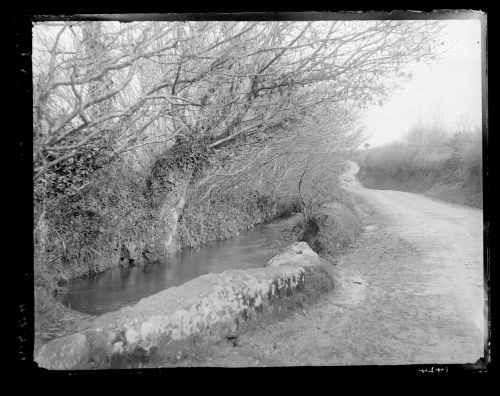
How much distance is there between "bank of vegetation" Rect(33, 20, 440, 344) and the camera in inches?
195

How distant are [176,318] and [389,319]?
280 centimetres

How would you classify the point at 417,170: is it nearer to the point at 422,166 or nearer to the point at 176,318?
the point at 422,166

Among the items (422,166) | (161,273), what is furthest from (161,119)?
(422,166)

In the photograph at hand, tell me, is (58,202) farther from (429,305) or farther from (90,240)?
(429,305)

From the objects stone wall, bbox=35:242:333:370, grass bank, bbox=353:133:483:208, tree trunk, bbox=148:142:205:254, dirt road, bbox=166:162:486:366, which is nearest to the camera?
stone wall, bbox=35:242:333:370

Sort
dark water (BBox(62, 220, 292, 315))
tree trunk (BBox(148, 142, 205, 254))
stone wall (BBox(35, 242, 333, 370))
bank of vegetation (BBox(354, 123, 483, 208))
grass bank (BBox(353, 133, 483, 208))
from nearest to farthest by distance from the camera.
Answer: stone wall (BBox(35, 242, 333, 370)) → dark water (BBox(62, 220, 292, 315)) → bank of vegetation (BBox(354, 123, 483, 208)) → tree trunk (BBox(148, 142, 205, 254)) → grass bank (BBox(353, 133, 483, 208))

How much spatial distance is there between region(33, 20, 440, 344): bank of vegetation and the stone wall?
0.65 meters

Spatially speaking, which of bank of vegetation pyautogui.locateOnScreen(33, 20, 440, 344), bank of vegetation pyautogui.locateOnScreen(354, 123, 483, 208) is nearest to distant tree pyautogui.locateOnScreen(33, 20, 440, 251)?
bank of vegetation pyautogui.locateOnScreen(33, 20, 440, 344)

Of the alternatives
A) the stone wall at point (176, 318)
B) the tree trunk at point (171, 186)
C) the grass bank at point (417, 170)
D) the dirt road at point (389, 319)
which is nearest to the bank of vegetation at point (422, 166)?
the grass bank at point (417, 170)

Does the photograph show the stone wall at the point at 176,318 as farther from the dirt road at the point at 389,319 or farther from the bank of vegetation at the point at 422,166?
the bank of vegetation at the point at 422,166

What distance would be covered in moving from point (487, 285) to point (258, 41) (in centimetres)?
503

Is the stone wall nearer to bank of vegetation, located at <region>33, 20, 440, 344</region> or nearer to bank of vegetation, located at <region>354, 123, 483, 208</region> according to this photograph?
bank of vegetation, located at <region>33, 20, 440, 344</region>

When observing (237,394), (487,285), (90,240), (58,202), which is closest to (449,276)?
(487,285)

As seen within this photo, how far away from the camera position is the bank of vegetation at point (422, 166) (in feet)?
28.1
